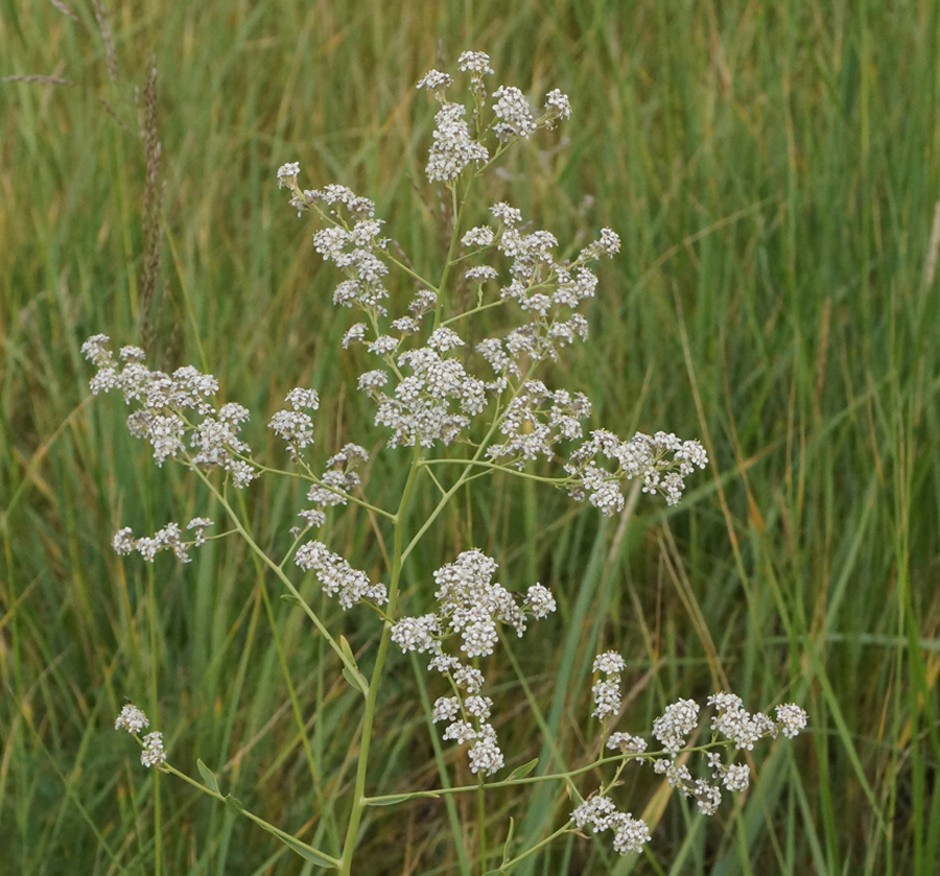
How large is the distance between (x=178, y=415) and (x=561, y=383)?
2.10 metres

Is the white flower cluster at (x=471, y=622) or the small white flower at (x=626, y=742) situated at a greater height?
the white flower cluster at (x=471, y=622)

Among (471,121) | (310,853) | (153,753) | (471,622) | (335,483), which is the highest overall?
(471,121)

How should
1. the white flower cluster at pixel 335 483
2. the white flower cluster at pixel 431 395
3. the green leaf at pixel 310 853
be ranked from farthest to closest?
the white flower cluster at pixel 335 483
the green leaf at pixel 310 853
the white flower cluster at pixel 431 395

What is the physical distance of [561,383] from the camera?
3.91 meters

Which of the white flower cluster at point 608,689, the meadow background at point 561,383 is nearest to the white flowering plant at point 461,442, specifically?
the white flower cluster at point 608,689

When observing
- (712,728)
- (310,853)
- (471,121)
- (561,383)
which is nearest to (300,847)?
(310,853)

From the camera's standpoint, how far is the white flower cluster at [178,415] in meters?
1.89

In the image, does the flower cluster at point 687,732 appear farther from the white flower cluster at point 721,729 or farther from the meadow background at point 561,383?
the meadow background at point 561,383

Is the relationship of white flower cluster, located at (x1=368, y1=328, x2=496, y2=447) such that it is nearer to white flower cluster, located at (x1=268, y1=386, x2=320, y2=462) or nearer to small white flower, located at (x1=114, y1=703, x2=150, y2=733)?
white flower cluster, located at (x1=268, y1=386, x2=320, y2=462)

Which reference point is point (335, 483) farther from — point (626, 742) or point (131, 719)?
point (626, 742)

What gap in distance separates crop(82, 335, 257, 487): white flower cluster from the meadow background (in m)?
0.31

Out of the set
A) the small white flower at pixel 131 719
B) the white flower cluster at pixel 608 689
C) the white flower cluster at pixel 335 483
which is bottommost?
the small white flower at pixel 131 719

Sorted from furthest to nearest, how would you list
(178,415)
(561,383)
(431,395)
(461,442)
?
1. (561,383)
2. (178,415)
3. (461,442)
4. (431,395)

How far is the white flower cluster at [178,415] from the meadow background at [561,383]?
308mm
